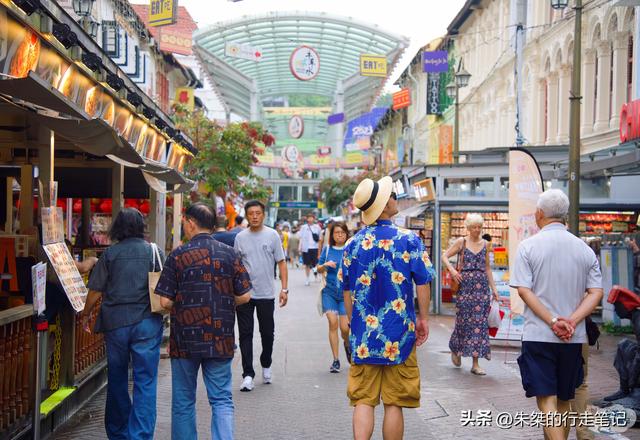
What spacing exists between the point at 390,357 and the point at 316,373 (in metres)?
4.53

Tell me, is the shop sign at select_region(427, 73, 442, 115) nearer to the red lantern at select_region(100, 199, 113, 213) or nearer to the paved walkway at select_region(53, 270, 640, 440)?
the red lantern at select_region(100, 199, 113, 213)

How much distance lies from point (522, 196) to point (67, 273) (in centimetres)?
596

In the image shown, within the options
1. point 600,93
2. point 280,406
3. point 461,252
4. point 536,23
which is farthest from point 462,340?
point 536,23

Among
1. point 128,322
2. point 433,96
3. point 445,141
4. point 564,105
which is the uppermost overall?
point 433,96

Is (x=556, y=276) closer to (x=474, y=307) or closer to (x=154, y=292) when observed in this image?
(x=154, y=292)

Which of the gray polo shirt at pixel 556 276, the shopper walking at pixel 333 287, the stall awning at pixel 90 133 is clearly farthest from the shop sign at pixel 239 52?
the gray polo shirt at pixel 556 276

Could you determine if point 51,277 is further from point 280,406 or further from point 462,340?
point 462,340

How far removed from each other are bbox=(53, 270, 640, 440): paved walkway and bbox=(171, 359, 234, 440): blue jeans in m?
1.09

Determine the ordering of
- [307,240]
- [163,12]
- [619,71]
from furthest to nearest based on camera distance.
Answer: [307,240] → [163,12] → [619,71]

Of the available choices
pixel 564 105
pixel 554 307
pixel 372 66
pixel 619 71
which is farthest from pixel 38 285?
pixel 372 66

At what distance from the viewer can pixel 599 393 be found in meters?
8.78

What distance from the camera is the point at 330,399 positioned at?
27.6 feet

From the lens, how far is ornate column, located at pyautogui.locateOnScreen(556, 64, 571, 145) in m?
22.7

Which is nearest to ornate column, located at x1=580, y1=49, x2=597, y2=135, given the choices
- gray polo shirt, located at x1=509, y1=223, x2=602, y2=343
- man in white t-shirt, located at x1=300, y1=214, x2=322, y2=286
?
man in white t-shirt, located at x1=300, y1=214, x2=322, y2=286
